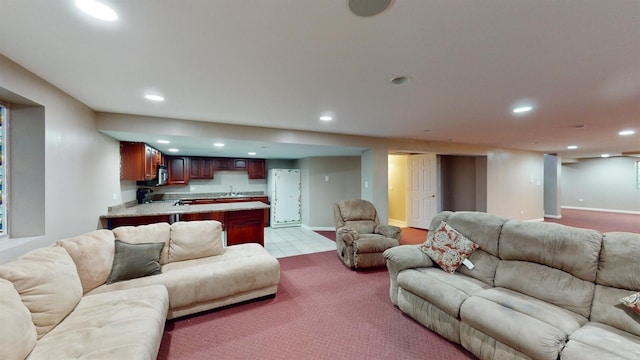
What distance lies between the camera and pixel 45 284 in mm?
1639

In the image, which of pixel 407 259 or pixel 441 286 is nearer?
pixel 441 286

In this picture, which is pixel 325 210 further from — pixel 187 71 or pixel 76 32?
pixel 76 32

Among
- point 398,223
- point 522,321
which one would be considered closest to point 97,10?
point 522,321

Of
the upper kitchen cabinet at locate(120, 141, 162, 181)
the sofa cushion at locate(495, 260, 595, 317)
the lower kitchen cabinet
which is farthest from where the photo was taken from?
the upper kitchen cabinet at locate(120, 141, 162, 181)

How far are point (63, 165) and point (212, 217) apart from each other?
1.96m

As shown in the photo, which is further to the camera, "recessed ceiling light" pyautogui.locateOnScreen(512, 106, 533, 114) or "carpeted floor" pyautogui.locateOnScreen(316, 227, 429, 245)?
"carpeted floor" pyautogui.locateOnScreen(316, 227, 429, 245)

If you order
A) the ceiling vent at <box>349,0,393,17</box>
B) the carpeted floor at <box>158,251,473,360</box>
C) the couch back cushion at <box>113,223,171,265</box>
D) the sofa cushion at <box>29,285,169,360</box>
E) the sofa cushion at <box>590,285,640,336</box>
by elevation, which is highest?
the ceiling vent at <box>349,0,393,17</box>

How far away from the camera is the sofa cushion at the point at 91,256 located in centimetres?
209

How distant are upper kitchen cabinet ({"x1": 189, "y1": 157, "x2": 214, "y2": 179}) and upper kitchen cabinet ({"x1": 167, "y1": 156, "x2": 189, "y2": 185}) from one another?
0.40ft

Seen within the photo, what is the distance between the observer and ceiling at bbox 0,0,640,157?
1.33 m

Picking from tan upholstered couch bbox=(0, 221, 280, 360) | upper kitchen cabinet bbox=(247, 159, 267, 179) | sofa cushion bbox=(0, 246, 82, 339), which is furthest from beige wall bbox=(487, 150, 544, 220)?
sofa cushion bbox=(0, 246, 82, 339)

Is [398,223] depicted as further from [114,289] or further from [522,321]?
[114,289]

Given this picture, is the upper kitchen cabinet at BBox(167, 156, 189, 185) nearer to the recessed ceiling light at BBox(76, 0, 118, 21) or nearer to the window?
the window

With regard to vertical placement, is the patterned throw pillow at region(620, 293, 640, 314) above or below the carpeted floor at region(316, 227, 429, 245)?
above
